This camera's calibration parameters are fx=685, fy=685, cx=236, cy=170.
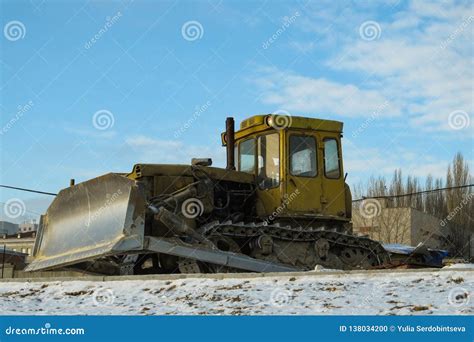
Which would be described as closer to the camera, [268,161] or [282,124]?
[282,124]

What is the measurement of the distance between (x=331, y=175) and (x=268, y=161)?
1283 millimetres

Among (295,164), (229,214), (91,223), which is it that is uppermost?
(295,164)

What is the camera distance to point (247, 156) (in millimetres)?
13594

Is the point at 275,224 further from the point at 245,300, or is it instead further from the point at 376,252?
the point at 245,300

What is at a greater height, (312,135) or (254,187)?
(312,135)

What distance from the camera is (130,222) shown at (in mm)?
11070

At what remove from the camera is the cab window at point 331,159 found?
13.4m

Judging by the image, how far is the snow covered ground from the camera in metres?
6.52

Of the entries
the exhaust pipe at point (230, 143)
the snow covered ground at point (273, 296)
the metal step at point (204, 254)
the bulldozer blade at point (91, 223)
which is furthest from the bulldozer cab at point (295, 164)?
the snow covered ground at point (273, 296)

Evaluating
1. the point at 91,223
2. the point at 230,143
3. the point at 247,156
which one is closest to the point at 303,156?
the point at 247,156

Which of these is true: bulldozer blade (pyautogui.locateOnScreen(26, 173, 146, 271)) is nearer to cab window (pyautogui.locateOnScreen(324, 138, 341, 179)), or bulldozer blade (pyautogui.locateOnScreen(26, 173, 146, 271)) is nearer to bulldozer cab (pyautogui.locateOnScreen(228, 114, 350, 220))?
bulldozer cab (pyautogui.locateOnScreen(228, 114, 350, 220))

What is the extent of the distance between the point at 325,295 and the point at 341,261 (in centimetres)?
616

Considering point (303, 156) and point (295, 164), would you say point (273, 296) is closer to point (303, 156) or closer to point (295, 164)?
point (295, 164)
